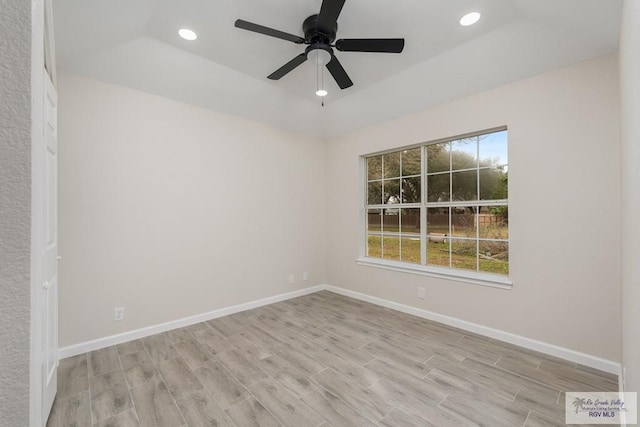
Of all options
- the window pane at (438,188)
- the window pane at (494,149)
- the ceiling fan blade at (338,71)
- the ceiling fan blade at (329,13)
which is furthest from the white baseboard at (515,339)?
the ceiling fan blade at (329,13)

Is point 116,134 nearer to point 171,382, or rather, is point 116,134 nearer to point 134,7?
point 134,7

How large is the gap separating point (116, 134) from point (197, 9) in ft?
5.00

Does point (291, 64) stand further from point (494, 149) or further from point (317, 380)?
point (317, 380)

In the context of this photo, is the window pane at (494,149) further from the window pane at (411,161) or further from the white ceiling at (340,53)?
the window pane at (411,161)

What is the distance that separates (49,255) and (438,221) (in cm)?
373

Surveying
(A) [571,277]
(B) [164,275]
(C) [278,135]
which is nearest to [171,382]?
(B) [164,275]

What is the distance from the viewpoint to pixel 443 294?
333 cm

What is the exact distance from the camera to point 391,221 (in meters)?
4.14

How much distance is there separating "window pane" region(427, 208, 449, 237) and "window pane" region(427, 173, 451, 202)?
0.14 metres

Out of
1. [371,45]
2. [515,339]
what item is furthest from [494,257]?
[371,45]

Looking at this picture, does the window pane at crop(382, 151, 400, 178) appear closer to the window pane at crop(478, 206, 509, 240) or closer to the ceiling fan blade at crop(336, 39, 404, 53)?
the window pane at crop(478, 206, 509, 240)

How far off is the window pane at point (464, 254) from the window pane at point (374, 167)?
1485mm

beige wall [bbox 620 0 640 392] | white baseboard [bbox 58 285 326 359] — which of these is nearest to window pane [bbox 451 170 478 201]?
beige wall [bbox 620 0 640 392]

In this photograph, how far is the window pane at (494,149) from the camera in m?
3.03
